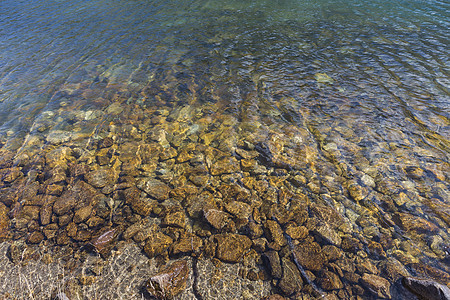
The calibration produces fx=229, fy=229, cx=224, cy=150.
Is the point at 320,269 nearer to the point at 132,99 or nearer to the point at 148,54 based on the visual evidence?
the point at 132,99

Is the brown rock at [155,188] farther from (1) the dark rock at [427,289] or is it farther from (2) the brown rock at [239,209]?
(1) the dark rock at [427,289]

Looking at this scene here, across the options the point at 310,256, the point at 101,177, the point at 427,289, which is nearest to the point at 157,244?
the point at 101,177

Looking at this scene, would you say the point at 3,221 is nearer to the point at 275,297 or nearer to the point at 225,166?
the point at 225,166

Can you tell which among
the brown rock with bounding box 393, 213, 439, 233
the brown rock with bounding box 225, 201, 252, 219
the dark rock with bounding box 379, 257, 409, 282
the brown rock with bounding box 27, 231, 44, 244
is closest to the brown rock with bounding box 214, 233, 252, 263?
the brown rock with bounding box 225, 201, 252, 219

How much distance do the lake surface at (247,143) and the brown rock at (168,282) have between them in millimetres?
342

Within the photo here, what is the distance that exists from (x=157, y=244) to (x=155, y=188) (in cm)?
151

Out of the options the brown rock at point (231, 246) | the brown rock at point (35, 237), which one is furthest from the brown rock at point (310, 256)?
the brown rock at point (35, 237)

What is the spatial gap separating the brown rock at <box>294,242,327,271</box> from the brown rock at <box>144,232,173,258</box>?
97.4 inches

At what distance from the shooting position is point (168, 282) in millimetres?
3846

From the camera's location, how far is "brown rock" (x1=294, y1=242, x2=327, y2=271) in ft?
13.4

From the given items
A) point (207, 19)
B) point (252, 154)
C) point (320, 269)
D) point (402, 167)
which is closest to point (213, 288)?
point (320, 269)

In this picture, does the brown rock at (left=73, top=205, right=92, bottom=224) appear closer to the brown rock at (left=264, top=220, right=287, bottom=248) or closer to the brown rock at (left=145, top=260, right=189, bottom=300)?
the brown rock at (left=145, top=260, right=189, bottom=300)

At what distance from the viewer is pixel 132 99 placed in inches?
350

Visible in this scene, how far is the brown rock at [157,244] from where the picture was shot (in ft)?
14.3
